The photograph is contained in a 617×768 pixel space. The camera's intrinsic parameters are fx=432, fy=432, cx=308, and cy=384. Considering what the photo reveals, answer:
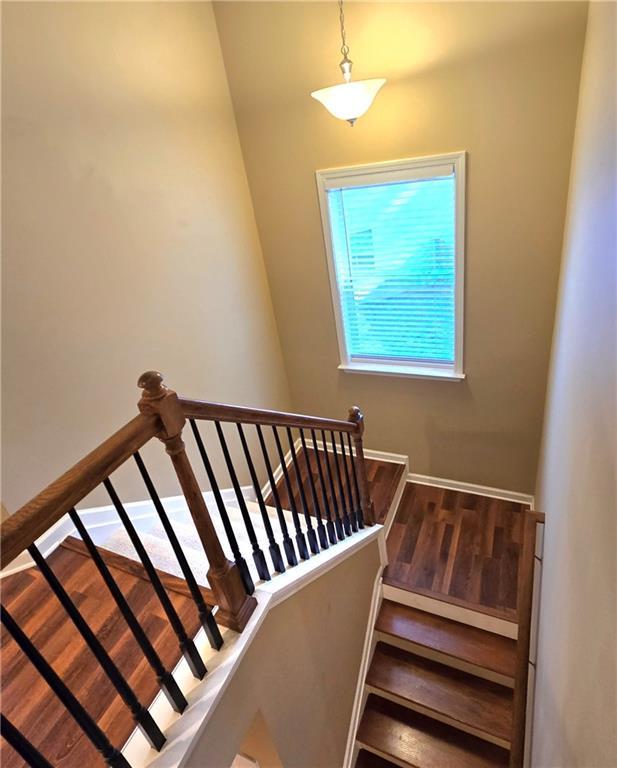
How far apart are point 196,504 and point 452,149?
8.22 ft

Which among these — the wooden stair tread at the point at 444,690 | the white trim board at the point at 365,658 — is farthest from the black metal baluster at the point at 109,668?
the wooden stair tread at the point at 444,690

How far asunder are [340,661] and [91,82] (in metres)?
3.25

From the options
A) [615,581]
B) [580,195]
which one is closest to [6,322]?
[615,581]

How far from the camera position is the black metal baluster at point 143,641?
1089 millimetres

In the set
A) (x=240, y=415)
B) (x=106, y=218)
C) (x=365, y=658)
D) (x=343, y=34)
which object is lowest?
(x=365, y=658)

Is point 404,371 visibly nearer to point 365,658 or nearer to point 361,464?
point 361,464

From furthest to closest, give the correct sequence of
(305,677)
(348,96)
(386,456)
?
(386,456) → (348,96) → (305,677)

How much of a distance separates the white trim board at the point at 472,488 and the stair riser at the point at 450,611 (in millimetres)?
1014

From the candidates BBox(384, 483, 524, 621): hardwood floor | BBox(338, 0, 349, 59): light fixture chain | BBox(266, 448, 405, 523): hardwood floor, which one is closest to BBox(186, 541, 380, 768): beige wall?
BBox(384, 483, 524, 621): hardwood floor

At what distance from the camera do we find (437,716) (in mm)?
2789

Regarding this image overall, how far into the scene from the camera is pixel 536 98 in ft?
7.56

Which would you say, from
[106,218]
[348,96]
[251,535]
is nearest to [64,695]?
[251,535]

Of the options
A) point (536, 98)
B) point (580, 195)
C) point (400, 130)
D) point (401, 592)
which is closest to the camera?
point (580, 195)

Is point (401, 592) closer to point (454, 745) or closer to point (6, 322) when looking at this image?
point (454, 745)
